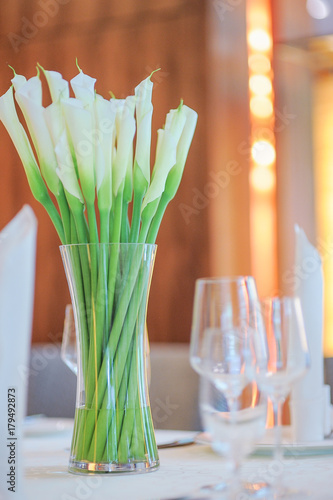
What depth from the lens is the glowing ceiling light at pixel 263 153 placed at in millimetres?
3268

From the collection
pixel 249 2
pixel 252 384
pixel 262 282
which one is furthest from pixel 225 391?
pixel 249 2

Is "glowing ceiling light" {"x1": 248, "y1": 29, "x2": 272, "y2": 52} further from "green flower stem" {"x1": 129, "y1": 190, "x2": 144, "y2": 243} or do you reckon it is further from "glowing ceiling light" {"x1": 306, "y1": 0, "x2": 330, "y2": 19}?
"green flower stem" {"x1": 129, "y1": 190, "x2": 144, "y2": 243}

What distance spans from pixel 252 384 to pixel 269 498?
0.42 ft

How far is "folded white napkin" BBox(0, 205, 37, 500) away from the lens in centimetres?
70

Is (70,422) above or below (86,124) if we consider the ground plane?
below

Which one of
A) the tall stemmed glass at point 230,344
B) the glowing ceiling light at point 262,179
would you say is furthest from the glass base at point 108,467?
the glowing ceiling light at point 262,179

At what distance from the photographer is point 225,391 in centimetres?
85

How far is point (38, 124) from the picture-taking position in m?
0.94

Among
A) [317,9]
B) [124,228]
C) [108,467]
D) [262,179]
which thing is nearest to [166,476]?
[108,467]

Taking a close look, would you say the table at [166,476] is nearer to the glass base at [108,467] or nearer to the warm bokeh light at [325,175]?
the glass base at [108,467]

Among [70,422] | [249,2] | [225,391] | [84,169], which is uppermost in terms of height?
[249,2]

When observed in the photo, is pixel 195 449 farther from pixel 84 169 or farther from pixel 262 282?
pixel 262 282

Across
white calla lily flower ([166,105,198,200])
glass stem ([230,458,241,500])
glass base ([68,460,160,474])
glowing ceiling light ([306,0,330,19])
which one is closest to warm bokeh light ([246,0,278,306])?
glowing ceiling light ([306,0,330,19])

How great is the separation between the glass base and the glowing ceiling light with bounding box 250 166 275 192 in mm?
2399
